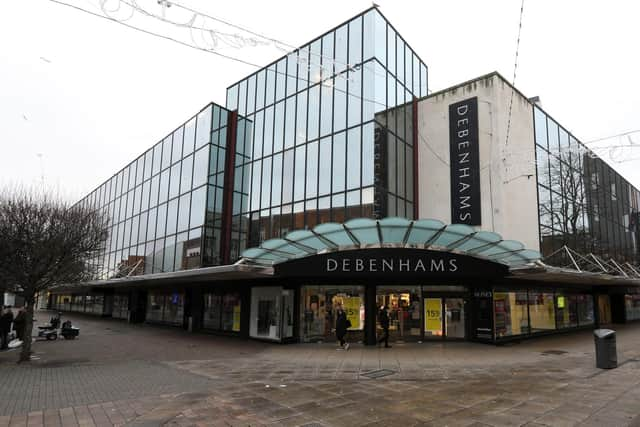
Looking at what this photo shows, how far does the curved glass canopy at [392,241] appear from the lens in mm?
12938

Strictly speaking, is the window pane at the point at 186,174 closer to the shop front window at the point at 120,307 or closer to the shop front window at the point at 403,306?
the shop front window at the point at 120,307

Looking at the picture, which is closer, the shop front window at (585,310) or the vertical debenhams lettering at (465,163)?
the vertical debenhams lettering at (465,163)

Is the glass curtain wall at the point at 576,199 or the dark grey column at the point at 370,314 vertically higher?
the glass curtain wall at the point at 576,199

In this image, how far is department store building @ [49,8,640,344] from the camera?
1527cm

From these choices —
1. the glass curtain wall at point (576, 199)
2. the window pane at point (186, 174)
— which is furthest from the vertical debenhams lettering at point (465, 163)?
the window pane at point (186, 174)

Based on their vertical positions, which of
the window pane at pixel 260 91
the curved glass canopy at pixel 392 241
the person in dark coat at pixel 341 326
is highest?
the window pane at pixel 260 91

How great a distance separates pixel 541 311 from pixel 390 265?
9.57 metres

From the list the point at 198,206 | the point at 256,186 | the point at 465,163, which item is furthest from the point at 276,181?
the point at 465,163

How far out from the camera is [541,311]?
19516 millimetres

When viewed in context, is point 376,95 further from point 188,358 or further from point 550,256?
point 188,358

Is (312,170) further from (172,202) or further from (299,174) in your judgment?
(172,202)

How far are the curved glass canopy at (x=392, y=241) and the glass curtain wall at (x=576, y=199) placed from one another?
856 cm

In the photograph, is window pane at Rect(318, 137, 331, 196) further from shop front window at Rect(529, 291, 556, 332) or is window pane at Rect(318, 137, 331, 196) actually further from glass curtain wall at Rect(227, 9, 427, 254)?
shop front window at Rect(529, 291, 556, 332)

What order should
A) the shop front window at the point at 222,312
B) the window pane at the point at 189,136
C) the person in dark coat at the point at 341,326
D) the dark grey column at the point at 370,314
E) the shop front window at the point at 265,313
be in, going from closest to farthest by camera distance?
1. the person in dark coat at the point at 341,326
2. the dark grey column at the point at 370,314
3. the shop front window at the point at 265,313
4. the shop front window at the point at 222,312
5. the window pane at the point at 189,136
